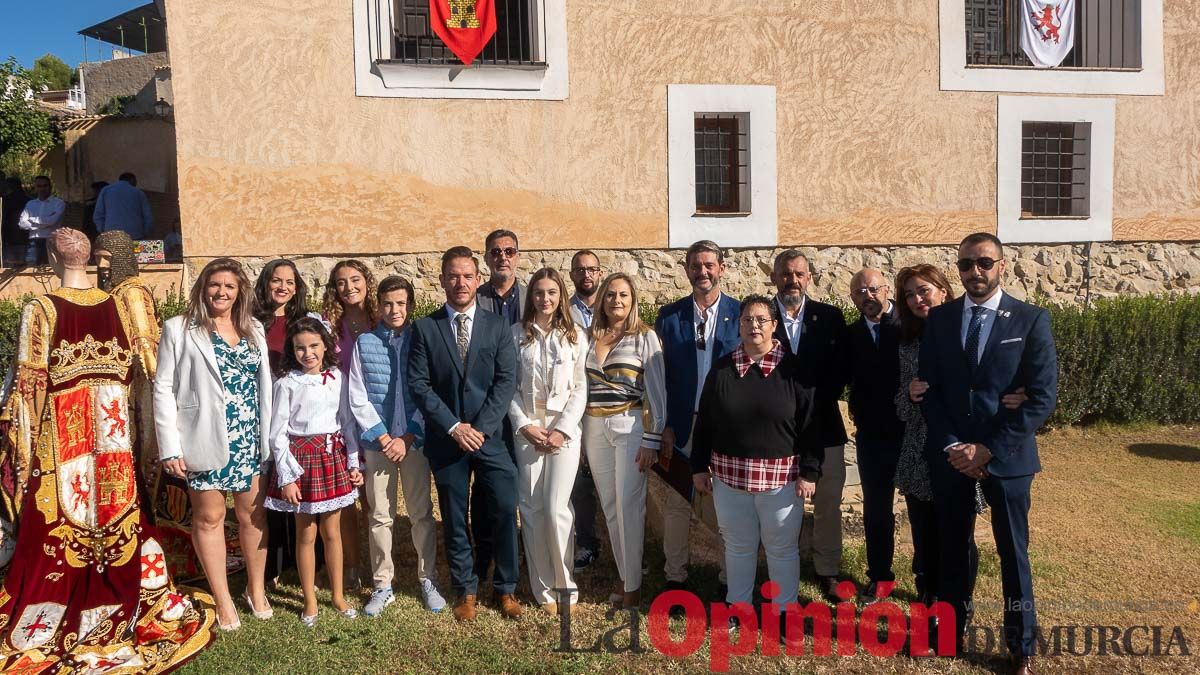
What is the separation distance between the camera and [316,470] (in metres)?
4.60

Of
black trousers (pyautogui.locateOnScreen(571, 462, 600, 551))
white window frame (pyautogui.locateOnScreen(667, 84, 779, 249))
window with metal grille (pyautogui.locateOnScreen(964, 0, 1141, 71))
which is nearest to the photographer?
black trousers (pyautogui.locateOnScreen(571, 462, 600, 551))

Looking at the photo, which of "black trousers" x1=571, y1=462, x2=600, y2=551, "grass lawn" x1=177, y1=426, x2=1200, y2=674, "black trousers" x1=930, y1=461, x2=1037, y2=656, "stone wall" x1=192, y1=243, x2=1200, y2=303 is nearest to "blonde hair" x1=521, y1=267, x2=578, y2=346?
"black trousers" x1=571, y1=462, x2=600, y2=551

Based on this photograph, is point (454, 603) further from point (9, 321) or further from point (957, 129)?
point (957, 129)

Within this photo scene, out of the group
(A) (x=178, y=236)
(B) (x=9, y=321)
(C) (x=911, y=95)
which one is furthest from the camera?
(A) (x=178, y=236)

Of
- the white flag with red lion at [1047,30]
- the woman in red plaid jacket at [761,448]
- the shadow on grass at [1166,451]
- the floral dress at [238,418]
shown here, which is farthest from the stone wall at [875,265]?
the woman in red plaid jacket at [761,448]

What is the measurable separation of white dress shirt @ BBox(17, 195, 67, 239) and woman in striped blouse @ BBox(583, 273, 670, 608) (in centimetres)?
1012

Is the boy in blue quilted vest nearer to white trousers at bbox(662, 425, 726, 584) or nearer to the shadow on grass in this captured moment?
white trousers at bbox(662, 425, 726, 584)

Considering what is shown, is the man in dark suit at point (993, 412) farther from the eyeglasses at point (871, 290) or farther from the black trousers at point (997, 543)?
the eyeglasses at point (871, 290)

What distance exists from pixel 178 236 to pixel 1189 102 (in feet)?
47.6

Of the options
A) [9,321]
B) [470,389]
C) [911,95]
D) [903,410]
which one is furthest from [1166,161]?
[9,321]

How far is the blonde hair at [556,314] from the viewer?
479cm

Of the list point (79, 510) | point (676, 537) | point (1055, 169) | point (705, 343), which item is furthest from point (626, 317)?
point (1055, 169)

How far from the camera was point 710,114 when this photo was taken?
10.9m

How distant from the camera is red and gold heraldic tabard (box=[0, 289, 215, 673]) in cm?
419
